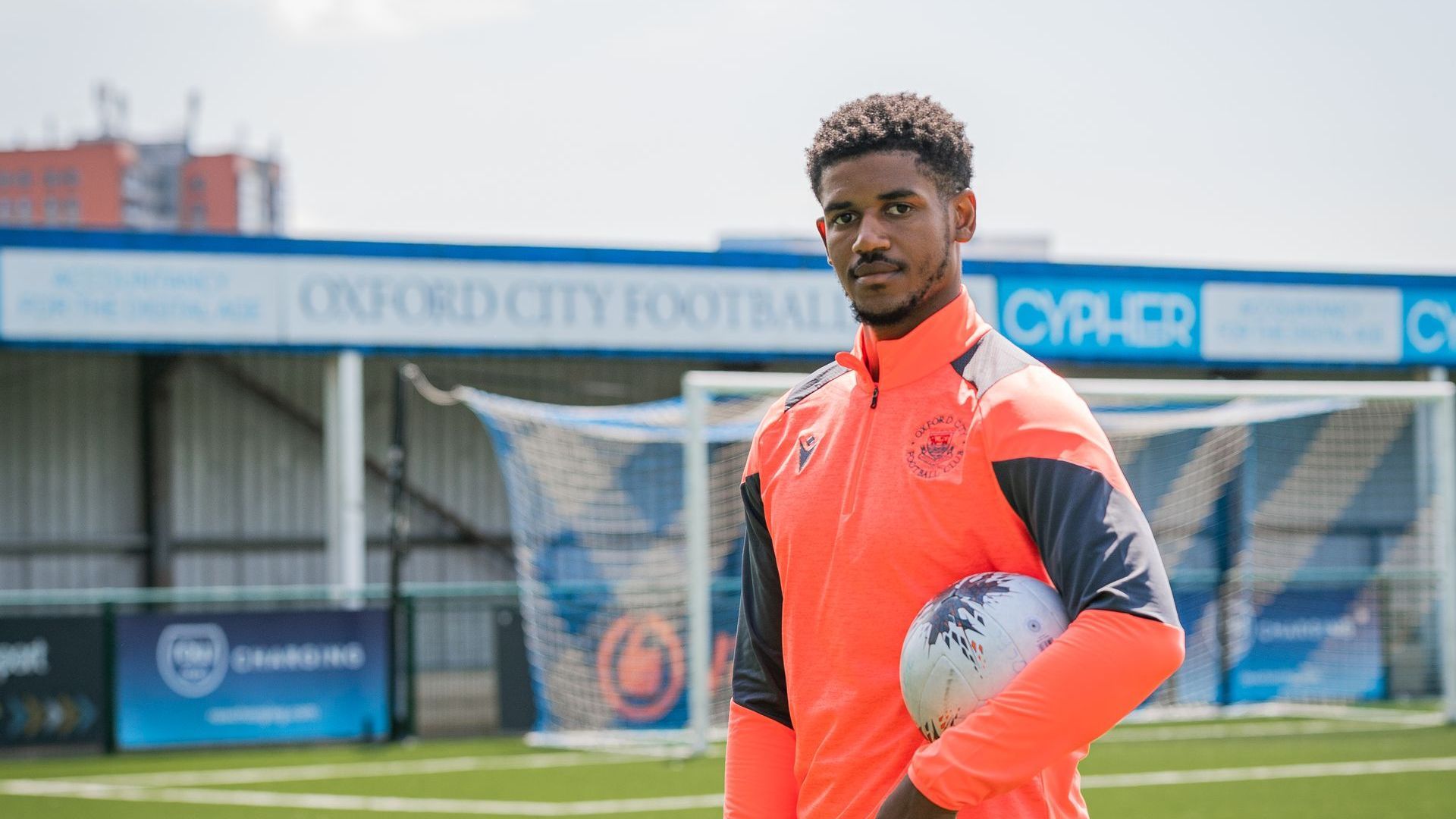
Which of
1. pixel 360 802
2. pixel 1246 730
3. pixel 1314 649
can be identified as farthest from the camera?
pixel 1314 649

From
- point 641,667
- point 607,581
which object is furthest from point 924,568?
point 607,581

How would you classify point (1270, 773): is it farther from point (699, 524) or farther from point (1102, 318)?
point (1102, 318)

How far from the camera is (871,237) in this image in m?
2.13

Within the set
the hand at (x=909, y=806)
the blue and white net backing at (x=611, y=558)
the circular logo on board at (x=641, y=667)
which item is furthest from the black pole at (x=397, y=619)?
the hand at (x=909, y=806)

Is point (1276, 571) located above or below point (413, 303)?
below

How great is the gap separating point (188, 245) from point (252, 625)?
4.43 meters

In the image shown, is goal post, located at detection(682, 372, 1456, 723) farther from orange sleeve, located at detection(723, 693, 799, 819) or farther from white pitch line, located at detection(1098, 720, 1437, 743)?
orange sleeve, located at detection(723, 693, 799, 819)

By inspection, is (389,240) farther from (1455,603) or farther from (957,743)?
(957,743)

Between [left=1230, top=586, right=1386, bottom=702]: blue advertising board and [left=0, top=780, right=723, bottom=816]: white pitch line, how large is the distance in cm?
692

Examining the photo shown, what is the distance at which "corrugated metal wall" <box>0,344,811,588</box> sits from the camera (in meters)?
18.7

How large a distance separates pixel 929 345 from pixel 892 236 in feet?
0.51

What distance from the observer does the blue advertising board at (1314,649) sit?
47.9ft

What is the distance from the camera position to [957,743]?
189cm

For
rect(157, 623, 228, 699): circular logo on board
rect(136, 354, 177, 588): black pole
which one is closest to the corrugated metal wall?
rect(136, 354, 177, 588): black pole
